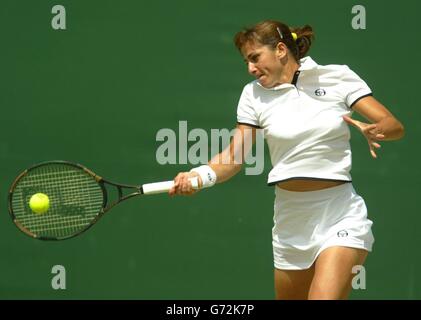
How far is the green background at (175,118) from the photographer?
4863 millimetres

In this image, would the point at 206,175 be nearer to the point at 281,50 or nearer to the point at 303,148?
the point at 303,148

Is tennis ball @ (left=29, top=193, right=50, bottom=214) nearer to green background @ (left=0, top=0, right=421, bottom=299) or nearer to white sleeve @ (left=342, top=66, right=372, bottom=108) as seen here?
green background @ (left=0, top=0, right=421, bottom=299)

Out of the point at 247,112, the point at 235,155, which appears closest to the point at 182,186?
the point at 235,155

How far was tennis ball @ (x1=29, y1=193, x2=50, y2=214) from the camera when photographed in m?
3.85

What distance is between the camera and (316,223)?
3.63 metres

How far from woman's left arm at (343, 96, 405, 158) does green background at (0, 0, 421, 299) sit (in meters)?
1.28

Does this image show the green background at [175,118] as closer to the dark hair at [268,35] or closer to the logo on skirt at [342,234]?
the dark hair at [268,35]

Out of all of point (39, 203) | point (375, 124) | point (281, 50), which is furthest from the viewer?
point (39, 203)

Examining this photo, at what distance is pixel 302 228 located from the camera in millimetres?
3664

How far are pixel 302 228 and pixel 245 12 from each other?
1.58 m

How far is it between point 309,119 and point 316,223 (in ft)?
1.32

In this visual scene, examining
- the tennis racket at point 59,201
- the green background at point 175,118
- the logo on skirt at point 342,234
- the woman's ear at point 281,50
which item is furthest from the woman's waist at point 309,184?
the green background at point 175,118

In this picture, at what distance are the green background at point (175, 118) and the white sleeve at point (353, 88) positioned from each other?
119 cm

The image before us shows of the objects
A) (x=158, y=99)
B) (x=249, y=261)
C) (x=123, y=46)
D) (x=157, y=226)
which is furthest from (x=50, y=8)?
(x=249, y=261)
